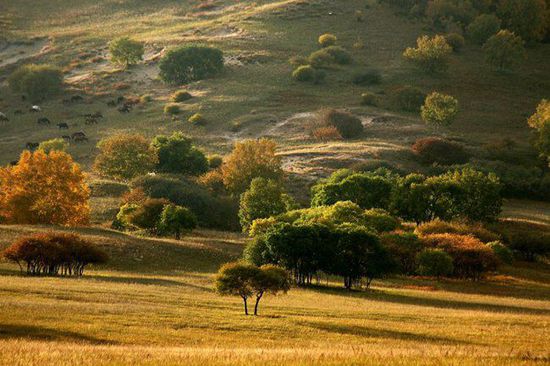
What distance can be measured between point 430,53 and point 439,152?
54683mm

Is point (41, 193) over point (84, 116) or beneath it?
over

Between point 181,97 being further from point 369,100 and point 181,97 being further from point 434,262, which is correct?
point 434,262

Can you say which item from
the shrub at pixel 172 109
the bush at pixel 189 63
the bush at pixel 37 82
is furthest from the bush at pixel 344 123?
the bush at pixel 37 82

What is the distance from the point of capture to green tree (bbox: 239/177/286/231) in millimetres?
99125

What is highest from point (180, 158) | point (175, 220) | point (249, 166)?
point (175, 220)

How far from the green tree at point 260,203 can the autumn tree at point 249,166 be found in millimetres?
13258

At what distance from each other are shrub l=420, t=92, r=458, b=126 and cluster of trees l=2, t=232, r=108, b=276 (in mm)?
94930

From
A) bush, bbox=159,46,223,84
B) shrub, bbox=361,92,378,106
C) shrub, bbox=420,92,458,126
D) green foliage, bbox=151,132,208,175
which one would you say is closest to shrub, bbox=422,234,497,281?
green foliage, bbox=151,132,208,175

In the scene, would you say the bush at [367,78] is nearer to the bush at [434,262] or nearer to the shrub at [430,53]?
the shrub at [430,53]

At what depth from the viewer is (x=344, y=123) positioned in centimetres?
14662

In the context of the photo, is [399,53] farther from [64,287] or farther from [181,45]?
[64,287]

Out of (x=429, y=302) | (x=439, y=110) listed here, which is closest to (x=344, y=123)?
(x=439, y=110)

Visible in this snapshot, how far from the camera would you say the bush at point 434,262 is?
79250 millimetres

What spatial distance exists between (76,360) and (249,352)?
24.5 ft
